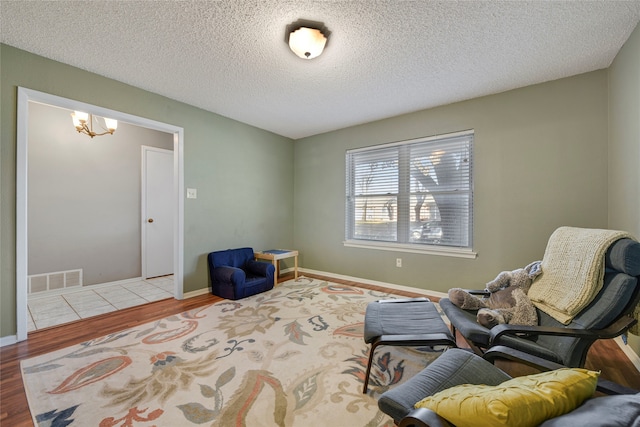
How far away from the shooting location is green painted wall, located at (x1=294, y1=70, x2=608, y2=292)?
2648 mm

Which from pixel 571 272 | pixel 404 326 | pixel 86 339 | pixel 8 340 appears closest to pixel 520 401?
pixel 404 326

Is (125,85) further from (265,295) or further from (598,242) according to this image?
(598,242)

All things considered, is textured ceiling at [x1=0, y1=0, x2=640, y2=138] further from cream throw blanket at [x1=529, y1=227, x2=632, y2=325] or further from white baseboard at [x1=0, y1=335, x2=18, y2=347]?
white baseboard at [x1=0, y1=335, x2=18, y2=347]

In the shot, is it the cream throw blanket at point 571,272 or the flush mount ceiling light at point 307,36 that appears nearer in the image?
the cream throw blanket at point 571,272

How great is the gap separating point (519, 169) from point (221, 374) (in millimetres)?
3600

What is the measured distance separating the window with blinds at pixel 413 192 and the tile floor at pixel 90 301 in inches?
122

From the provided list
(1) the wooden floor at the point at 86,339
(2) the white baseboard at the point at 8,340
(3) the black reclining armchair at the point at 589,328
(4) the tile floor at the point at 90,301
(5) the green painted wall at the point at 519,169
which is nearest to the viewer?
(3) the black reclining armchair at the point at 589,328

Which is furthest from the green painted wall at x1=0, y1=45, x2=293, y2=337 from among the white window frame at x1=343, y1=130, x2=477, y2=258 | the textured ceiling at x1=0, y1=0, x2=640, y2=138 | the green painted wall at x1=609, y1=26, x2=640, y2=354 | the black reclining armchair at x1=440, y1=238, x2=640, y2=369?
the green painted wall at x1=609, y1=26, x2=640, y2=354

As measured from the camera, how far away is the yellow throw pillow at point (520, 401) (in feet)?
2.26

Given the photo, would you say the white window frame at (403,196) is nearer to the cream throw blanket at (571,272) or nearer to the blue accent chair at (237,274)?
the cream throw blanket at (571,272)

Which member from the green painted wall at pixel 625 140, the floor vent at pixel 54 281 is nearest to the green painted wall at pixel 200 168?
the floor vent at pixel 54 281

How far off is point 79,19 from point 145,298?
3066mm

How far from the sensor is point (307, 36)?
202 cm

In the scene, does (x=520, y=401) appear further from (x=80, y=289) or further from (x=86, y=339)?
(x=80, y=289)
